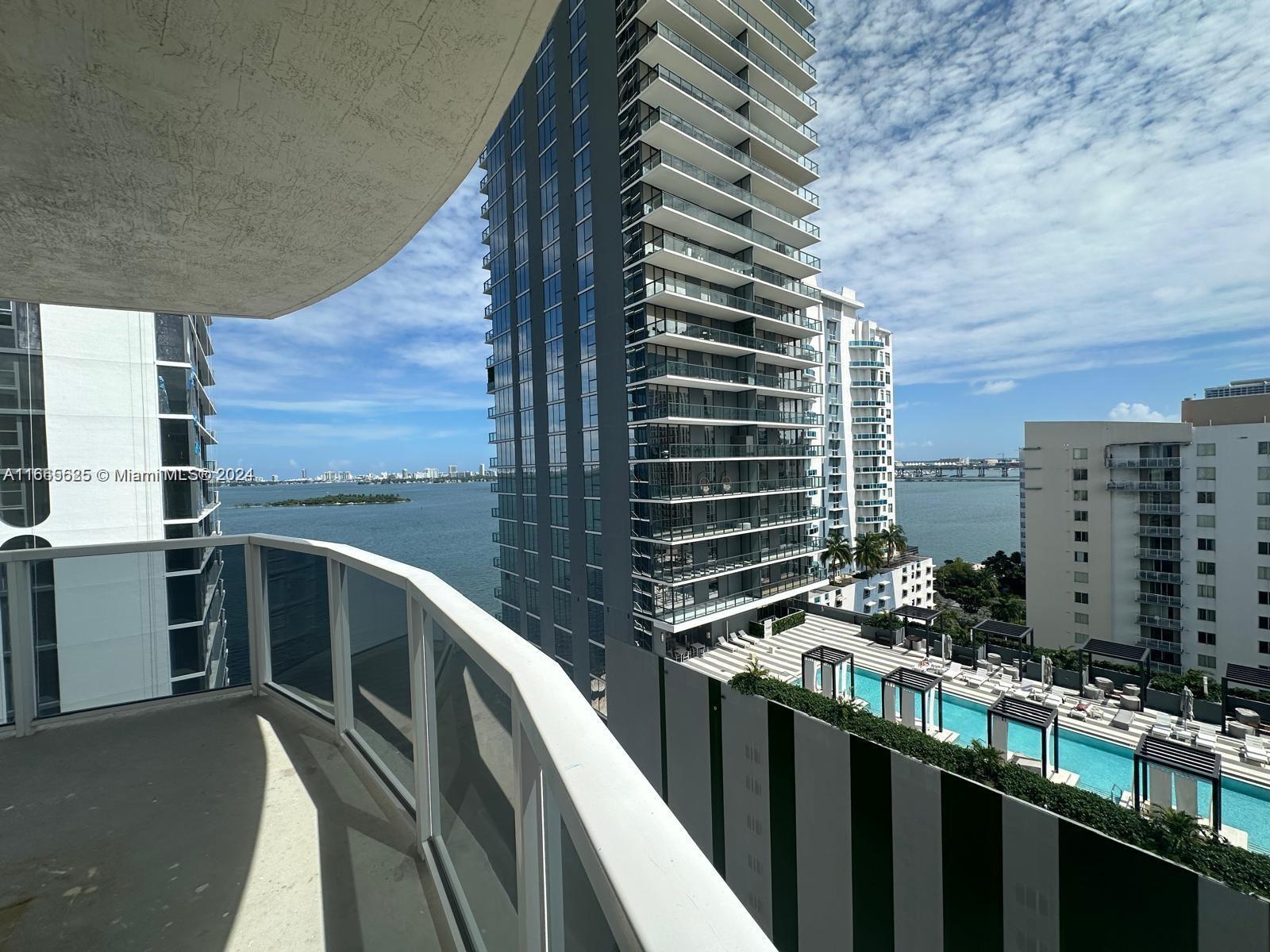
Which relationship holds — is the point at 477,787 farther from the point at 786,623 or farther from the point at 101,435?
the point at 786,623

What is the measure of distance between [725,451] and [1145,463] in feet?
72.5

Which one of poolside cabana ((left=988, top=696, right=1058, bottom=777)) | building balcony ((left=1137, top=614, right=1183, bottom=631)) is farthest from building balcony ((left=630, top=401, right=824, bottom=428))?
building balcony ((left=1137, top=614, right=1183, bottom=631))

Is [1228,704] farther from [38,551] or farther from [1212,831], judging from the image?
[38,551]

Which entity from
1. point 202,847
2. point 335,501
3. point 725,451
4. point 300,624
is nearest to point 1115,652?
point 725,451

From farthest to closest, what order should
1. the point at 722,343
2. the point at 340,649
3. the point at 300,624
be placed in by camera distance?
1. the point at 722,343
2. the point at 300,624
3. the point at 340,649

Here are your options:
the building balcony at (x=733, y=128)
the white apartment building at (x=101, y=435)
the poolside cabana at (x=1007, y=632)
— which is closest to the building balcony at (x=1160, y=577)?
the poolside cabana at (x=1007, y=632)

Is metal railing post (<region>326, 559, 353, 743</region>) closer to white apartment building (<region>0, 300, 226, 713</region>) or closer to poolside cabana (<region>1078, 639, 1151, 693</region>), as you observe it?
white apartment building (<region>0, 300, 226, 713</region>)

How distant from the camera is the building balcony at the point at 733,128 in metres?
16.5

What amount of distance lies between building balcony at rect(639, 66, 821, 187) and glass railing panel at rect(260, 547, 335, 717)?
18288 millimetres

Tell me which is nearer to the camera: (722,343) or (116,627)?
(116,627)

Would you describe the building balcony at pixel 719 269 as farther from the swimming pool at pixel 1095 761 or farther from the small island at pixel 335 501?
the small island at pixel 335 501

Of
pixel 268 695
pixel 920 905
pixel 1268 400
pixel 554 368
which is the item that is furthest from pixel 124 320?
pixel 1268 400

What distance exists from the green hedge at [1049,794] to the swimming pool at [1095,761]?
3.60ft

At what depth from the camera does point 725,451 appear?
1931cm
